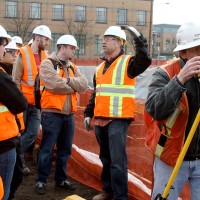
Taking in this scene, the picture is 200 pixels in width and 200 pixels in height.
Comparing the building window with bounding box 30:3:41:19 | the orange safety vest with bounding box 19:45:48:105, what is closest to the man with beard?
the orange safety vest with bounding box 19:45:48:105

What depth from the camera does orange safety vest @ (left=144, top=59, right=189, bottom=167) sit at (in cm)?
314

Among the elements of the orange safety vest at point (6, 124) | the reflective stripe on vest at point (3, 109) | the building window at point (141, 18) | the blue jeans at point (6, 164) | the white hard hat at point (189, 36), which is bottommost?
the blue jeans at point (6, 164)

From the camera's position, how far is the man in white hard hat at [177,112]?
9.77 ft

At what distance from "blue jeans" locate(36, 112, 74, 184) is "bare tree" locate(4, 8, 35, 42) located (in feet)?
123

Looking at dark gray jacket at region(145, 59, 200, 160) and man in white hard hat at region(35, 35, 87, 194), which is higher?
dark gray jacket at region(145, 59, 200, 160)

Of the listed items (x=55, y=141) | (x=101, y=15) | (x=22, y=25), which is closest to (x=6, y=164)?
(x=55, y=141)

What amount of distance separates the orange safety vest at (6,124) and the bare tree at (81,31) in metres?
43.8

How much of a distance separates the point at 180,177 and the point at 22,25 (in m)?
44.2

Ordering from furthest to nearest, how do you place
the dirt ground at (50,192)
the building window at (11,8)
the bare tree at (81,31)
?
1. the building window at (11,8)
2. the bare tree at (81,31)
3. the dirt ground at (50,192)

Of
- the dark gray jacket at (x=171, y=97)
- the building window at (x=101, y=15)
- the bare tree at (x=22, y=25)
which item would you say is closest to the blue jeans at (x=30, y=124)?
the dark gray jacket at (x=171, y=97)

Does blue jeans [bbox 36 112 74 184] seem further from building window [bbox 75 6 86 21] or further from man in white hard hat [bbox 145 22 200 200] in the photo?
building window [bbox 75 6 86 21]

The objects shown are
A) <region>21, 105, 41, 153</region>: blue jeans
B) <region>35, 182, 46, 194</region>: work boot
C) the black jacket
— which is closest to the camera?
the black jacket

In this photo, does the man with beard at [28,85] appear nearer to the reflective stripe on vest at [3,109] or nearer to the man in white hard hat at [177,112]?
the reflective stripe on vest at [3,109]

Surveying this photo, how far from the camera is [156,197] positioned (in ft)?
10.4
